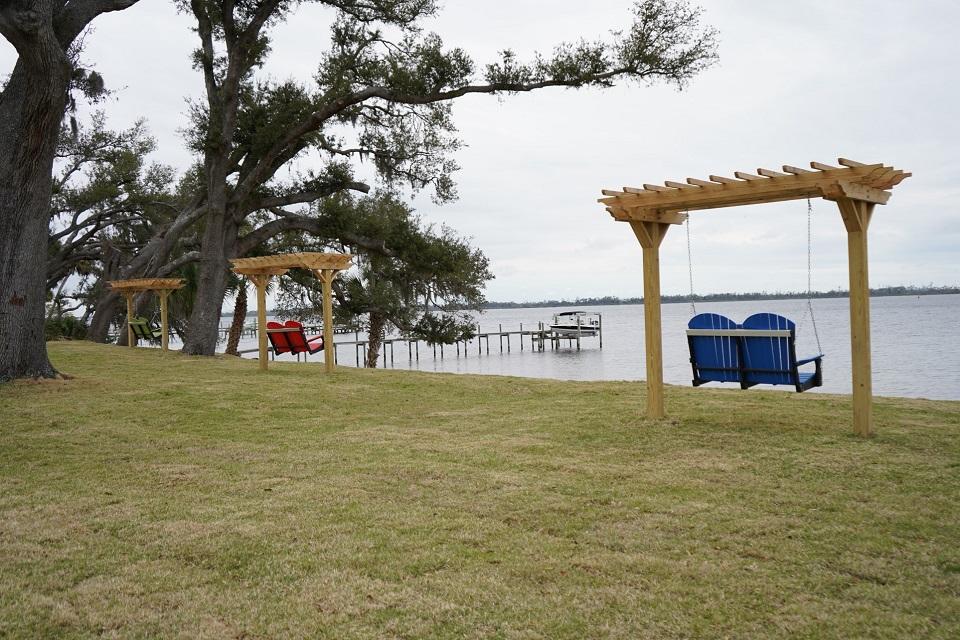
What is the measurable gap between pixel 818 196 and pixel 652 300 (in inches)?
66.0

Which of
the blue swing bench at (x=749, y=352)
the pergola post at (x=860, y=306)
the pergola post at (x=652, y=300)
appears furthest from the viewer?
the pergola post at (x=652, y=300)

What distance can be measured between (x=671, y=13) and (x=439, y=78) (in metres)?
4.10

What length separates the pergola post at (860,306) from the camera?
5734 millimetres

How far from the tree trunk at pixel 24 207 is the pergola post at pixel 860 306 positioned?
8622 millimetres

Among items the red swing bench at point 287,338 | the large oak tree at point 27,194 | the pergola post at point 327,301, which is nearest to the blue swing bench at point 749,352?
the pergola post at point 327,301

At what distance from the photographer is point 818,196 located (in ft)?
19.3

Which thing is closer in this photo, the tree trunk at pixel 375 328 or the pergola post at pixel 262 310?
the pergola post at pixel 262 310

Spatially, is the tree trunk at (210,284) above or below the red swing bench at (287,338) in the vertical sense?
above

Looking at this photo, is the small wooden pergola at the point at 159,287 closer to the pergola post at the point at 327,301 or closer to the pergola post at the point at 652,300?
the pergola post at the point at 327,301

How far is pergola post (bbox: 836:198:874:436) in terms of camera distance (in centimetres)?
573

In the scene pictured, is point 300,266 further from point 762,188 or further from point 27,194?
point 762,188

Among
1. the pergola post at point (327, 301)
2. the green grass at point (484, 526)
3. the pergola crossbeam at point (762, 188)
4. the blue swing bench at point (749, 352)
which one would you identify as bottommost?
the green grass at point (484, 526)

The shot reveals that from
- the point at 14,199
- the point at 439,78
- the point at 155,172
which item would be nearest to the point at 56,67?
the point at 14,199

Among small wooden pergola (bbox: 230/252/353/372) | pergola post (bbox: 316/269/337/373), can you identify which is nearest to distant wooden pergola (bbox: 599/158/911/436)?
small wooden pergola (bbox: 230/252/353/372)
